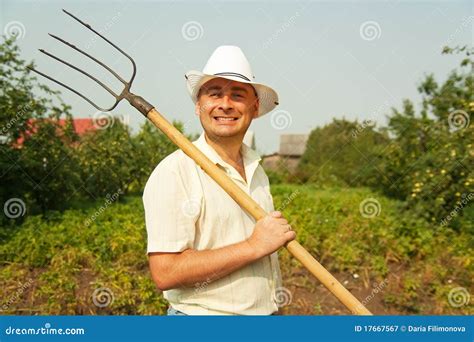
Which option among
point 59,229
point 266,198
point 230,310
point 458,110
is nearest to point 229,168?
point 266,198

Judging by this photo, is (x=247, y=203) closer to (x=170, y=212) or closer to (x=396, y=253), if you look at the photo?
(x=170, y=212)

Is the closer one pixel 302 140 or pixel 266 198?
pixel 266 198

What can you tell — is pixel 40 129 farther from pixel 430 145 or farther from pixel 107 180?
pixel 430 145

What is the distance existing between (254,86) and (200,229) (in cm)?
58

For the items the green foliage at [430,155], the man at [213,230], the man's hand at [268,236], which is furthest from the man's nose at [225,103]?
the green foliage at [430,155]

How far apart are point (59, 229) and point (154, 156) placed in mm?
3557

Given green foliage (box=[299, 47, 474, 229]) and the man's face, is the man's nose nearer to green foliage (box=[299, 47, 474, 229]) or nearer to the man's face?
the man's face

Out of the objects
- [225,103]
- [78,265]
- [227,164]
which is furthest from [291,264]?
[225,103]

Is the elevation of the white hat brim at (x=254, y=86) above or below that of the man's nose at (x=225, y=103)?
above

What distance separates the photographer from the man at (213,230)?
172 centimetres

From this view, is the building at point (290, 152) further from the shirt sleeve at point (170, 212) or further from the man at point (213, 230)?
the shirt sleeve at point (170, 212)

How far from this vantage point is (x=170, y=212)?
172cm

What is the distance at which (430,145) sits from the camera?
653cm

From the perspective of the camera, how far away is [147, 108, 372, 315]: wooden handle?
5.94 feet
